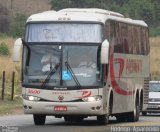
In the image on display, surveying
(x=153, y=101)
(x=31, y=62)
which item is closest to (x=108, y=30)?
(x=31, y=62)

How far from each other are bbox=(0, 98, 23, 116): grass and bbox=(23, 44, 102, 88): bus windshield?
10862mm

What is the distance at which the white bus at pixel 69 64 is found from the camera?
27391 mm

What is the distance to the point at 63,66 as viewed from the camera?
90.7 ft

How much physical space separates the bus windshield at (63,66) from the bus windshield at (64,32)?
0.95 ft

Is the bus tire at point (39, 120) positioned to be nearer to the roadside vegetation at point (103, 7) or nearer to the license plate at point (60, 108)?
the license plate at point (60, 108)

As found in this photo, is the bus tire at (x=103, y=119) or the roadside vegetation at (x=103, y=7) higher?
the roadside vegetation at (x=103, y=7)

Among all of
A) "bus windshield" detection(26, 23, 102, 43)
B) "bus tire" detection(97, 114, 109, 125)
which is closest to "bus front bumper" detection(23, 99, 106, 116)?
"bus tire" detection(97, 114, 109, 125)

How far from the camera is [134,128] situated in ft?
88.2

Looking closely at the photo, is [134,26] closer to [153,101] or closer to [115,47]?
[115,47]

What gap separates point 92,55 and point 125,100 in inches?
164

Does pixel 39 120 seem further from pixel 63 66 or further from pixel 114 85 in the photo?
pixel 114 85

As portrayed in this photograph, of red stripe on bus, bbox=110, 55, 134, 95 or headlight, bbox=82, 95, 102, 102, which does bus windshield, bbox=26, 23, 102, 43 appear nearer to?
red stripe on bus, bbox=110, 55, 134, 95

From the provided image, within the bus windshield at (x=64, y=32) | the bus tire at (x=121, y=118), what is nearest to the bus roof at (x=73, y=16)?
the bus windshield at (x=64, y=32)

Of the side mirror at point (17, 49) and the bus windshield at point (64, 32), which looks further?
the bus windshield at point (64, 32)
